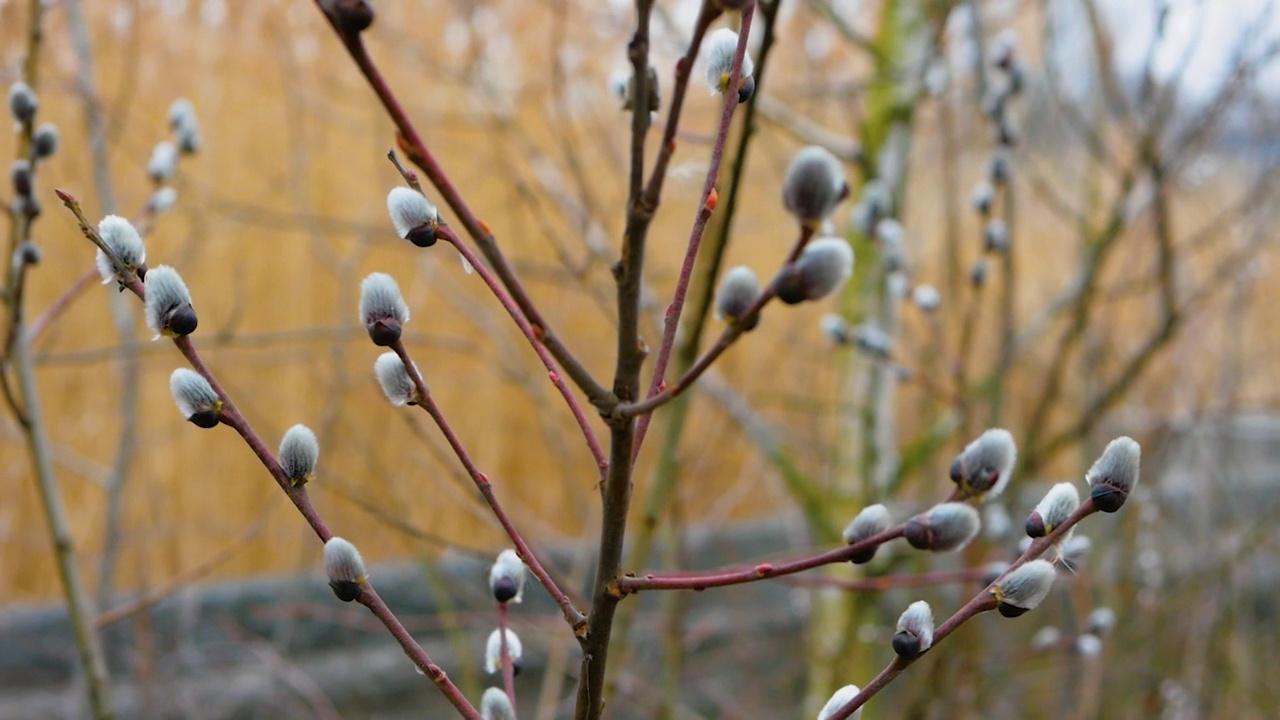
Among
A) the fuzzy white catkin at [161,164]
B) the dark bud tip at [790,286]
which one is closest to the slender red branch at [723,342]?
the dark bud tip at [790,286]

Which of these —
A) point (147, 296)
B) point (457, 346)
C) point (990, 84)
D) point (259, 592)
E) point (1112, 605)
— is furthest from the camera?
point (259, 592)

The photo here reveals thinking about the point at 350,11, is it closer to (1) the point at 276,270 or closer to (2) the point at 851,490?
(2) the point at 851,490

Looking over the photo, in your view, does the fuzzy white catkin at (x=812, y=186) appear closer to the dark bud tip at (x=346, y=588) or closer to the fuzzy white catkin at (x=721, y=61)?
the fuzzy white catkin at (x=721, y=61)

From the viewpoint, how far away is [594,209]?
5.54 ft

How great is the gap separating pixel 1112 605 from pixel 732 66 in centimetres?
201

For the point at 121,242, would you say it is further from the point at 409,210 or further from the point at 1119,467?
the point at 1119,467

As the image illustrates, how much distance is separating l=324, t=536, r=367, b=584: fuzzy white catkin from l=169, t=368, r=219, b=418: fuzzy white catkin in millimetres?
76

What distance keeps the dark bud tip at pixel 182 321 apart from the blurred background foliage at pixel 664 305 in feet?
2.67

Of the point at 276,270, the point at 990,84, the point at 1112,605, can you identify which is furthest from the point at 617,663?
the point at 276,270

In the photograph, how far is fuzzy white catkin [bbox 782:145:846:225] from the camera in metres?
0.30

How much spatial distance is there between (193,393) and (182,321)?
0.12 feet

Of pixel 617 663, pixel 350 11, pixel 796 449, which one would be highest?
pixel 796 449

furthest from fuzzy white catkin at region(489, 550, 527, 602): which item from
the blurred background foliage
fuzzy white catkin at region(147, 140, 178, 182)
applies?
the blurred background foliage

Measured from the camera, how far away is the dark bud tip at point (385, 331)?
39cm
